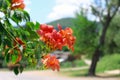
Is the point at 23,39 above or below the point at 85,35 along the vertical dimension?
above

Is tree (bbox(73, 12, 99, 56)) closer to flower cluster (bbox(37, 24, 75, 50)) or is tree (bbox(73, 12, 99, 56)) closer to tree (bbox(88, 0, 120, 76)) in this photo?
tree (bbox(88, 0, 120, 76))

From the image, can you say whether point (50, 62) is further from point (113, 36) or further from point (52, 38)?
point (113, 36)

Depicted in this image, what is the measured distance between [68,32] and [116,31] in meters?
37.2

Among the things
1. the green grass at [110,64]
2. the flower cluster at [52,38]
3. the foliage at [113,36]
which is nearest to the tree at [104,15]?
the green grass at [110,64]

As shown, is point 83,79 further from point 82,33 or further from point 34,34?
point 34,34

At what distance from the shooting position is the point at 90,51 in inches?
1277

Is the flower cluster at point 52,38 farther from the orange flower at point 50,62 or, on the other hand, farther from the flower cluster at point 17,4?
the flower cluster at point 17,4

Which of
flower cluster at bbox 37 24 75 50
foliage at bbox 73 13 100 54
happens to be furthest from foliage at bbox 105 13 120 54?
flower cluster at bbox 37 24 75 50

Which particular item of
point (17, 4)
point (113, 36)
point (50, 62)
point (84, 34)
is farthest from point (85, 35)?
point (17, 4)

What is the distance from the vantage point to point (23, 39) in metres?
3.29

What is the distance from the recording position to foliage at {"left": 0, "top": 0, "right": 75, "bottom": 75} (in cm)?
321

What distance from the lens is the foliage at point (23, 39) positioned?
321cm

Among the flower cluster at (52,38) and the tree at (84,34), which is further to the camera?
the tree at (84,34)

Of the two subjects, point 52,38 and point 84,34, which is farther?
point 84,34
